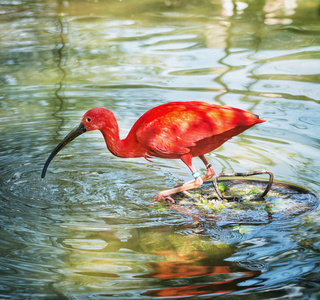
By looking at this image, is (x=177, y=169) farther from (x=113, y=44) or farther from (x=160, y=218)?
(x=113, y=44)

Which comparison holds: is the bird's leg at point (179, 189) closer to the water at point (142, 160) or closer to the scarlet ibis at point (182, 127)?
the scarlet ibis at point (182, 127)

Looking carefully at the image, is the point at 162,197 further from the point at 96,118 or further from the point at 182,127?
the point at 96,118

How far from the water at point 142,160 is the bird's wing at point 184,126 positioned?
539mm

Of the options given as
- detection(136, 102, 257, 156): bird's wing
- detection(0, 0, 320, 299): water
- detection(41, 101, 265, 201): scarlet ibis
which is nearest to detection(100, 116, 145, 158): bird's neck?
detection(41, 101, 265, 201): scarlet ibis

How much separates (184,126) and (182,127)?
20mm

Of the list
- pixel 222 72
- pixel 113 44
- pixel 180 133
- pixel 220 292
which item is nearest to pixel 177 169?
pixel 180 133

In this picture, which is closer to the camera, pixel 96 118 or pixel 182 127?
pixel 182 127

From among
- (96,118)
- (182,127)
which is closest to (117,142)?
(96,118)

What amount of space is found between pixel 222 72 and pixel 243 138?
240cm

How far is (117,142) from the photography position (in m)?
5.53

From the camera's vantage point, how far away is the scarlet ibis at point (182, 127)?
5.30 metres

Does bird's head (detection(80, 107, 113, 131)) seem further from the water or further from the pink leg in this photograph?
the pink leg

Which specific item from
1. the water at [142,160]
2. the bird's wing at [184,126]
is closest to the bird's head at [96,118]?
the bird's wing at [184,126]

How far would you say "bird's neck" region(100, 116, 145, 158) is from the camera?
18.0 ft
